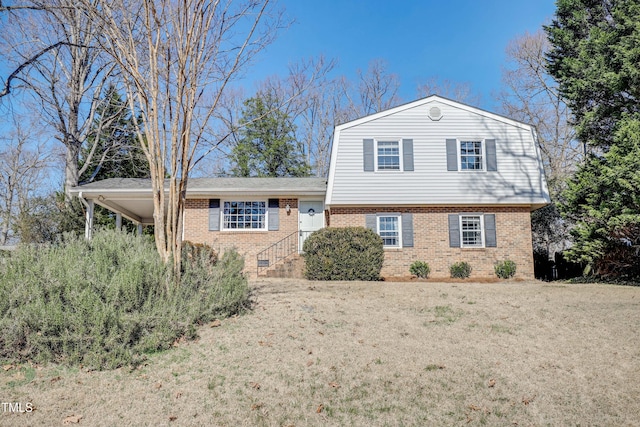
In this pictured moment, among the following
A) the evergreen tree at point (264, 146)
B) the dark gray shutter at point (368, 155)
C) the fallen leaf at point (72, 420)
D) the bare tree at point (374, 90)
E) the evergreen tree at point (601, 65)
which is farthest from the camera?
the bare tree at point (374, 90)

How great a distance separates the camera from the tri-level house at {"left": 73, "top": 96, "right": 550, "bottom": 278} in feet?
47.1

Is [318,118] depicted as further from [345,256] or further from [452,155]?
[345,256]

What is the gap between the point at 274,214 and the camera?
15500mm

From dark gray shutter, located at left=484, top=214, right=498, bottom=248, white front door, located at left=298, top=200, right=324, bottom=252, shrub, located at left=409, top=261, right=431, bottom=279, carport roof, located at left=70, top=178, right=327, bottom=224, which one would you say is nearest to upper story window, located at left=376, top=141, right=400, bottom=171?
carport roof, located at left=70, top=178, right=327, bottom=224

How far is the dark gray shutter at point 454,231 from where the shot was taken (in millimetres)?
14438

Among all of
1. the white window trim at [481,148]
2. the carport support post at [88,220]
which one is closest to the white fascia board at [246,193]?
the carport support post at [88,220]

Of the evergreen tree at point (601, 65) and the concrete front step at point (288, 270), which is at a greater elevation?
the evergreen tree at point (601, 65)

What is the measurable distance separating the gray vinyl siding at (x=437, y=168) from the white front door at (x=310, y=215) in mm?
1673

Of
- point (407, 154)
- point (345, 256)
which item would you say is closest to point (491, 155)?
point (407, 154)

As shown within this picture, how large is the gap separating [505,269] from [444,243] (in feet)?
6.49

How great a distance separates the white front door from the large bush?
8.95m

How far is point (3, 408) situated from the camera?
12.8 feet

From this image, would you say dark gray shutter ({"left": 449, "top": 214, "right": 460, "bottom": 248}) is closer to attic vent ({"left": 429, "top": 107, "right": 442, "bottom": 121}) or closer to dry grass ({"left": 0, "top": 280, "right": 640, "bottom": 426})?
attic vent ({"left": 429, "top": 107, "right": 442, "bottom": 121})

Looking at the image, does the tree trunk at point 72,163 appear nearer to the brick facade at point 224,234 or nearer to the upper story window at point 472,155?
the brick facade at point 224,234
